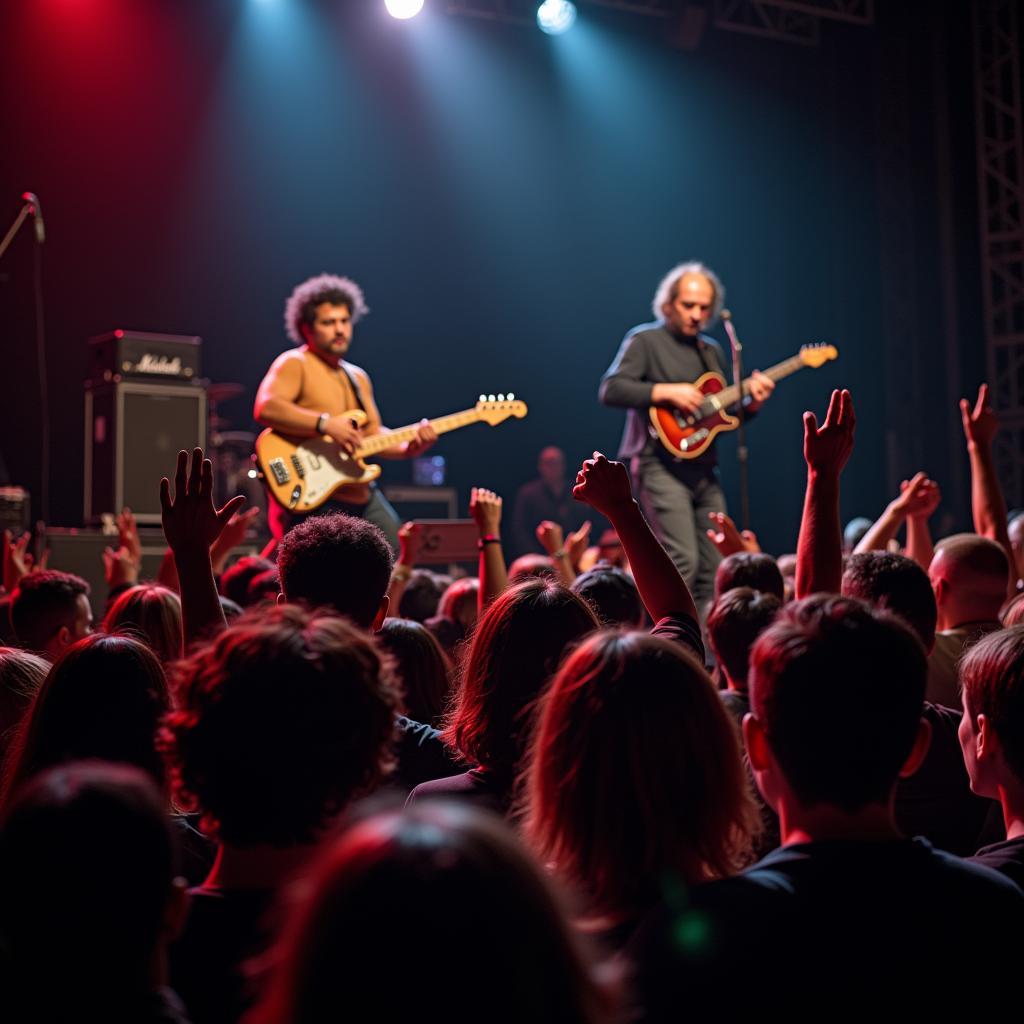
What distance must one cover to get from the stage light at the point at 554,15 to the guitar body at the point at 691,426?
558cm

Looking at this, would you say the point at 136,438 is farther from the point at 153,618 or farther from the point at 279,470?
the point at 153,618

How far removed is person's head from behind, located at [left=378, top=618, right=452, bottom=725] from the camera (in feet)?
10.1

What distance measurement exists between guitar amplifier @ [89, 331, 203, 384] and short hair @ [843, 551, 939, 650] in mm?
5727

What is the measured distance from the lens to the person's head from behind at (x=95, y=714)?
207cm

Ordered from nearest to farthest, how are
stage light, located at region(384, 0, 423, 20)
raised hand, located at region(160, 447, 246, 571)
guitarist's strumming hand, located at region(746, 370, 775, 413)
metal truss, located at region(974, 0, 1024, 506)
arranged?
raised hand, located at region(160, 447, 246, 571), guitarist's strumming hand, located at region(746, 370, 775, 413), stage light, located at region(384, 0, 423, 20), metal truss, located at region(974, 0, 1024, 506)

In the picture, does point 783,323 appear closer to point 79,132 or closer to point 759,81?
point 759,81

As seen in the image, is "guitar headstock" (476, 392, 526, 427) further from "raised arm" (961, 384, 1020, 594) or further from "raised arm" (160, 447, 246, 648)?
"raised arm" (160, 447, 246, 648)

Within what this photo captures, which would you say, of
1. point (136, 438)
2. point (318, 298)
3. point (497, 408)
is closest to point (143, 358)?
point (136, 438)

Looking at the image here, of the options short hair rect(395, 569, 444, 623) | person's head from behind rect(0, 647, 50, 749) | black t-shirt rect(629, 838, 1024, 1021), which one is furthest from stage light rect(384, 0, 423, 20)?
black t-shirt rect(629, 838, 1024, 1021)

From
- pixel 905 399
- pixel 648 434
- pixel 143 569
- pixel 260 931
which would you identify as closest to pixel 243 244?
pixel 143 569

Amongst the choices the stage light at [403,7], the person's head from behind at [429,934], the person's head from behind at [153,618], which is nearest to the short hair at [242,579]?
the person's head from behind at [153,618]

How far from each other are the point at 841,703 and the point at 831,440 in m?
1.35

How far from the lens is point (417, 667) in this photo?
3088 mm

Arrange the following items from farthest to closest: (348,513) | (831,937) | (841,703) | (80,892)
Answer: (348,513)
(841,703)
(831,937)
(80,892)
